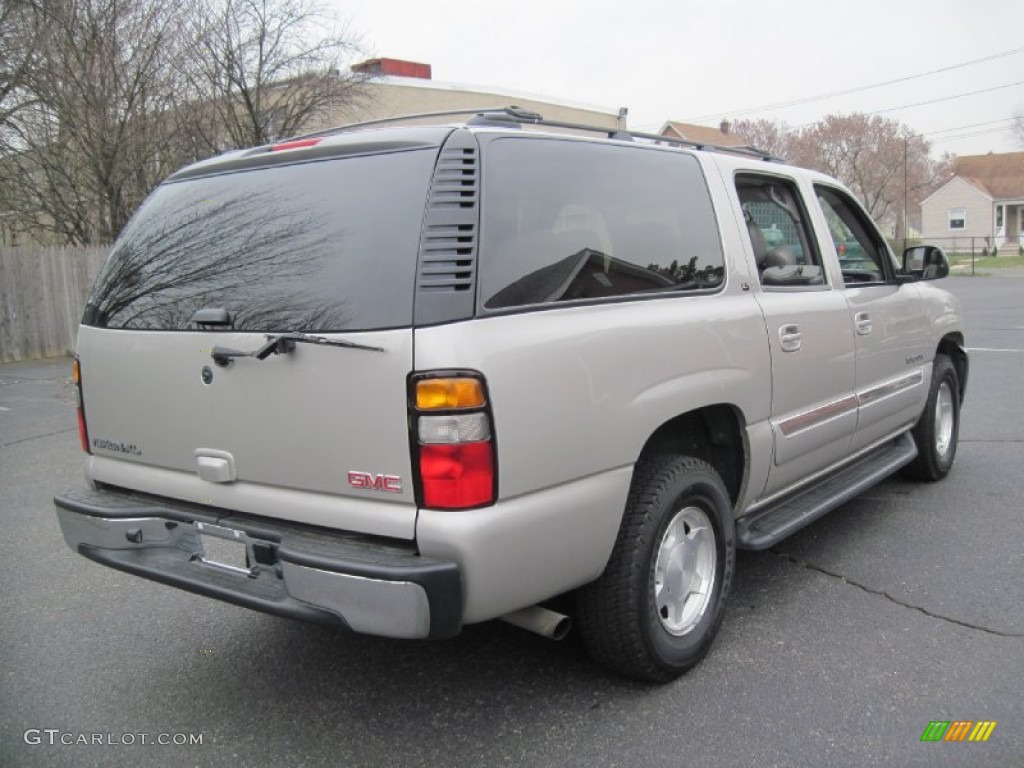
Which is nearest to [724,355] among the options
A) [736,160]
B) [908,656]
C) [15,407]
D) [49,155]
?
[736,160]

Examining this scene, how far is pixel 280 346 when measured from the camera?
262 cm

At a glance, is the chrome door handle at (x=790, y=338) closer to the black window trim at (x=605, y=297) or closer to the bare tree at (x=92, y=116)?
the black window trim at (x=605, y=297)

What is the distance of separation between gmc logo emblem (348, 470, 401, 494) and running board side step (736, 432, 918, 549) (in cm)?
174

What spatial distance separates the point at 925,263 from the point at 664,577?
123 inches

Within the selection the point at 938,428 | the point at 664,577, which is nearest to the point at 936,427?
the point at 938,428

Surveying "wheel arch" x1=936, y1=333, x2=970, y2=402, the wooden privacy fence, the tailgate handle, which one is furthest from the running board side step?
the wooden privacy fence

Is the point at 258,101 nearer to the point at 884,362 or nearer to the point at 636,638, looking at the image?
the point at 884,362

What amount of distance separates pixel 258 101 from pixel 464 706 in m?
14.5

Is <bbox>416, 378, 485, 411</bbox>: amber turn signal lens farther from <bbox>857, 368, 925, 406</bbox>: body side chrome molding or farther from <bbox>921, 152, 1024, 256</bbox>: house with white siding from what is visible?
<bbox>921, 152, 1024, 256</bbox>: house with white siding

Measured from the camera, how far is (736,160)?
3930 millimetres

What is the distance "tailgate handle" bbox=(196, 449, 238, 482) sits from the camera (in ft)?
9.34

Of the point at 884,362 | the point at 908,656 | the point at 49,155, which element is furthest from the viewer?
the point at 49,155

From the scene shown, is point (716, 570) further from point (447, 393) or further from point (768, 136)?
point (768, 136)

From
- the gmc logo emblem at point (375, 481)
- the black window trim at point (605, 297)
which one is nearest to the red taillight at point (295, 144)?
the black window trim at point (605, 297)
